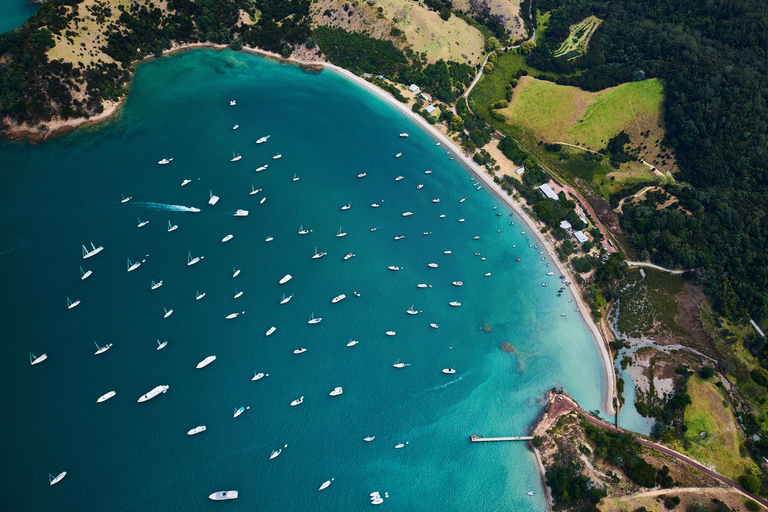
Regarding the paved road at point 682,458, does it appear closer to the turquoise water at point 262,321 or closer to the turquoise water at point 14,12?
the turquoise water at point 262,321

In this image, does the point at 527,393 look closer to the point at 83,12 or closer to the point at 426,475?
the point at 426,475

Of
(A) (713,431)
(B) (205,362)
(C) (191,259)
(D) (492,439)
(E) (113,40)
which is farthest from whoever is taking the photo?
(E) (113,40)

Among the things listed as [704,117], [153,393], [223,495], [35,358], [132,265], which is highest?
[704,117]

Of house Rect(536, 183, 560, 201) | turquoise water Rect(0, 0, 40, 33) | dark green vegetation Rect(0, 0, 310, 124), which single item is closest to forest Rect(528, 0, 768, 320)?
house Rect(536, 183, 560, 201)

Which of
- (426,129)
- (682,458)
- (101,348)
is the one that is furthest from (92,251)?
(682,458)

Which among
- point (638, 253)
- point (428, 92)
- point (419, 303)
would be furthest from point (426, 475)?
point (428, 92)

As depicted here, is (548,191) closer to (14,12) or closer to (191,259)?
(191,259)
